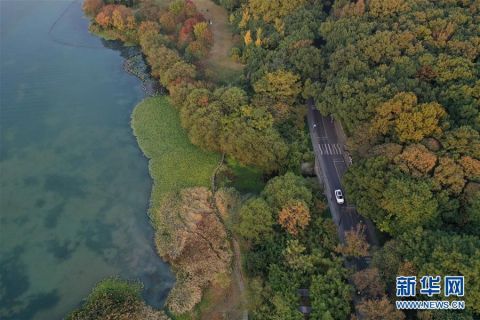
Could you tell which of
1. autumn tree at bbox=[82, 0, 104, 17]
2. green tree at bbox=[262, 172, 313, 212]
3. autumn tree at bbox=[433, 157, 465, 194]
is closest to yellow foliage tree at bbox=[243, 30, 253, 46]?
green tree at bbox=[262, 172, 313, 212]

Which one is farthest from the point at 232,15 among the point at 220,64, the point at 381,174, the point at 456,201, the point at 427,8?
the point at 456,201

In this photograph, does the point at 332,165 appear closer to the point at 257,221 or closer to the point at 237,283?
the point at 257,221

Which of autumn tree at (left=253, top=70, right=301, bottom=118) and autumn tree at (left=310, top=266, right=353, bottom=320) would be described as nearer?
autumn tree at (left=310, top=266, right=353, bottom=320)

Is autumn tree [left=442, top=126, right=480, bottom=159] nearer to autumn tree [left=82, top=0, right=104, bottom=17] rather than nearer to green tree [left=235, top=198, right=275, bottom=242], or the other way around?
green tree [left=235, top=198, right=275, bottom=242]

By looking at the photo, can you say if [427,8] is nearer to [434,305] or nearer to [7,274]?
[434,305]

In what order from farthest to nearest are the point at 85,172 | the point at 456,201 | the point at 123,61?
the point at 123,61
the point at 85,172
the point at 456,201
